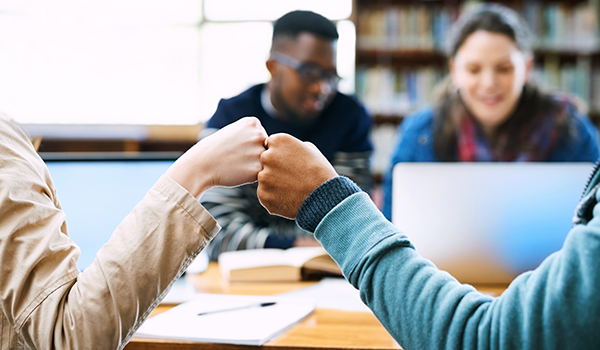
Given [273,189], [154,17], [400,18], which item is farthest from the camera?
[154,17]

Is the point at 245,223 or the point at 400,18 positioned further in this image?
the point at 400,18

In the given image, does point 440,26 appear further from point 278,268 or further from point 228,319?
point 228,319

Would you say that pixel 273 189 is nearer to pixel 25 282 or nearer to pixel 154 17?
pixel 25 282

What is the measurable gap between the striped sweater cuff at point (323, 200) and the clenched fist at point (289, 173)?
15mm

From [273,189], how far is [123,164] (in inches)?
22.1

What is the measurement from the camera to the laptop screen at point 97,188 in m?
1.06

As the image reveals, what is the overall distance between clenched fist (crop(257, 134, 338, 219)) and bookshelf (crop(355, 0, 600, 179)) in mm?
2515

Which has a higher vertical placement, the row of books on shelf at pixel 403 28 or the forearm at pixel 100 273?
the row of books on shelf at pixel 403 28

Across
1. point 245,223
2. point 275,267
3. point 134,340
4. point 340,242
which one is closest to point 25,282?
point 134,340

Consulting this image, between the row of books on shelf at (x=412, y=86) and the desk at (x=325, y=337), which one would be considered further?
the row of books on shelf at (x=412, y=86)

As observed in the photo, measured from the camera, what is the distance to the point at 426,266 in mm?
566

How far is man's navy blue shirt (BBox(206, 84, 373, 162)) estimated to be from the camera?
2.09 metres

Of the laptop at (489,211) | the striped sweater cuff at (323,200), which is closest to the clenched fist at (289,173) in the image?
the striped sweater cuff at (323,200)

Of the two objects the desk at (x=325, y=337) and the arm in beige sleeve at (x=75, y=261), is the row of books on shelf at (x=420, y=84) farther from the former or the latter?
the arm in beige sleeve at (x=75, y=261)
